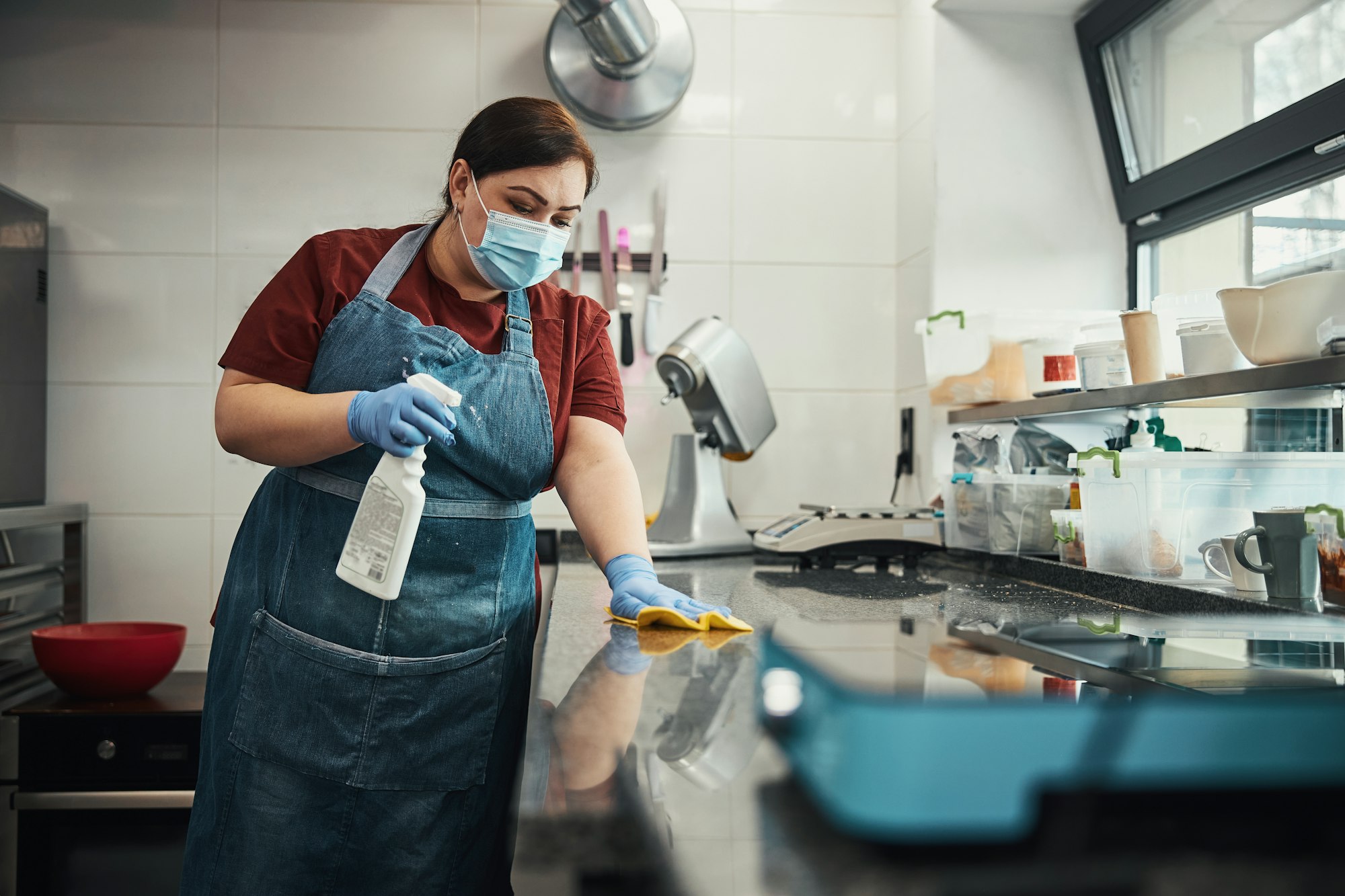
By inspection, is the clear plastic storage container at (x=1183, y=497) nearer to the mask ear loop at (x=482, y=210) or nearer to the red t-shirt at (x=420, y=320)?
the red t-shirt at (x=420, y=320)

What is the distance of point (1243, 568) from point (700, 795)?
3.53 ft

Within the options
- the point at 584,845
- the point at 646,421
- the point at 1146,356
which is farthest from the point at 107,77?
the point at 584,845

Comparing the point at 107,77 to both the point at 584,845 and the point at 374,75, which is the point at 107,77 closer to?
the point at 374,75

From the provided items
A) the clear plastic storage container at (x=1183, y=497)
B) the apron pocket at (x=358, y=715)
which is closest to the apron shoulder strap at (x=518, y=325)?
the apron pocket at (x=358, y=715)

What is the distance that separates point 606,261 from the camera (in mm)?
2393

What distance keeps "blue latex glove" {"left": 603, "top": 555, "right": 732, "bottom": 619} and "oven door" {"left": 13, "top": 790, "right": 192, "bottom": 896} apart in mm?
1154

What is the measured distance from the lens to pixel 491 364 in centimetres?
131

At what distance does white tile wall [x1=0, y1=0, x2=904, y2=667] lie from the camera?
2.34 metres

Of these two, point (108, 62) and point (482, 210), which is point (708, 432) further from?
point (108, 62)

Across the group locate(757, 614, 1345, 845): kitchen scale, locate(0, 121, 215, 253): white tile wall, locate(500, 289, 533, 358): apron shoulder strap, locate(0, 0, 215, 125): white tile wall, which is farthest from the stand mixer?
locate(757, 614, 1345, 845): kitchen scale

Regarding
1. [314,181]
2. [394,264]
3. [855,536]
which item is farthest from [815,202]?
[394,264]

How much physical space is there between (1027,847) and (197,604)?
91.9 inches

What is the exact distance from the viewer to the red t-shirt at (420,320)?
4.08ft

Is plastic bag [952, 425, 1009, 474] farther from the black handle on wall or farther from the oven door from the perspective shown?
the oven door
